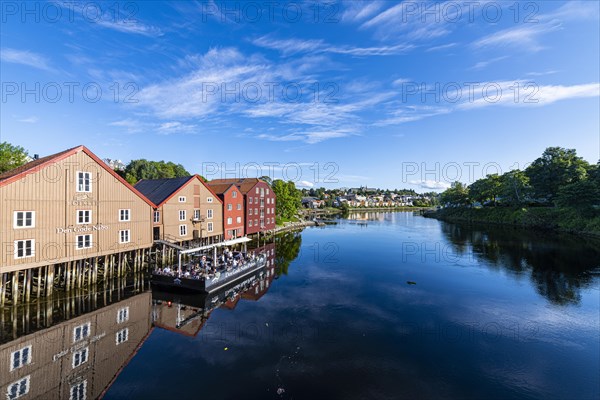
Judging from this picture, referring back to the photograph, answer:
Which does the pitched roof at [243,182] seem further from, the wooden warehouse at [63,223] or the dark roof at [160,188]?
the wooden warehouse at [63,223]

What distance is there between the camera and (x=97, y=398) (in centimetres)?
991

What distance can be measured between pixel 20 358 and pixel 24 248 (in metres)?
8.97

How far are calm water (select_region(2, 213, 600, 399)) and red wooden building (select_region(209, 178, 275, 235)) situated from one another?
21.7 metres

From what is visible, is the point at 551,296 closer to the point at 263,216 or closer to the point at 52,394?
the point at 52,394

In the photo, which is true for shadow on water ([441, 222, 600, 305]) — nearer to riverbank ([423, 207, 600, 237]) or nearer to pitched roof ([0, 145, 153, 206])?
riverbank ([423, 207, 600, 237])

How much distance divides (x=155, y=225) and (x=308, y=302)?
61.0 feet

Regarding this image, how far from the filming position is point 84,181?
69.8 ft

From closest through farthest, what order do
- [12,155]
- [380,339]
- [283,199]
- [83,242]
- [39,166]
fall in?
[380,339] → [39,166] → [83,242] → [12,155] → [283,199]

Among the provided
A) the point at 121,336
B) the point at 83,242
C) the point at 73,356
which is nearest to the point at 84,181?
the point at 83,242

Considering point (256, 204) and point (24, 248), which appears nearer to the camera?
point (24, 248)

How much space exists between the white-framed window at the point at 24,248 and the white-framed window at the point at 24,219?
943mm

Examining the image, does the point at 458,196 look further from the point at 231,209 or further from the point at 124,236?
the point at 124,236

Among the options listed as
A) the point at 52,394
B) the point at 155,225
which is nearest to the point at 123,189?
the point at 155,225

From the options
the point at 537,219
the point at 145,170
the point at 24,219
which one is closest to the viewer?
the point at 24,219
